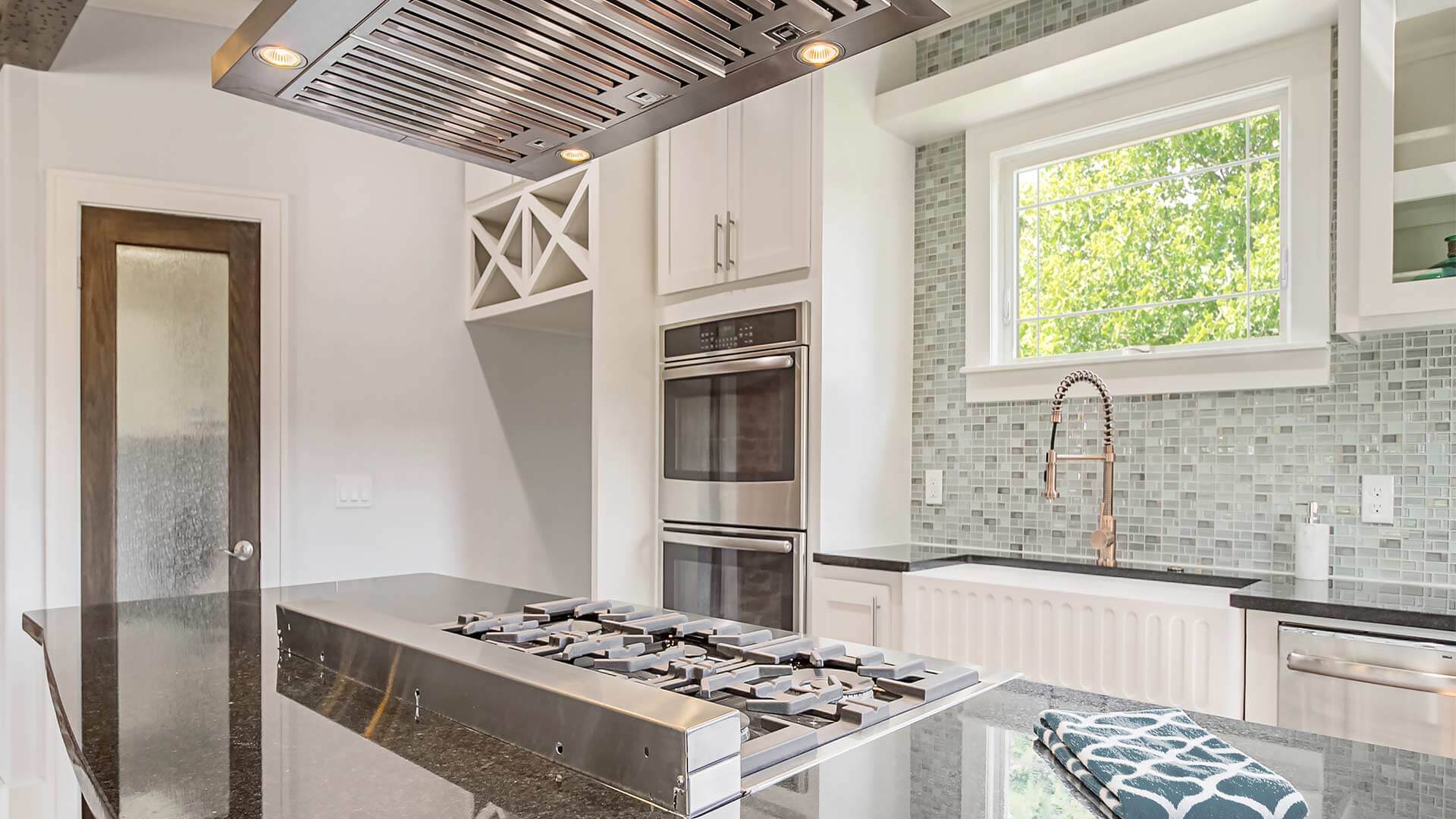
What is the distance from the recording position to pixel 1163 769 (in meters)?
0.83

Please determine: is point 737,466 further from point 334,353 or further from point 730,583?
point 334,353

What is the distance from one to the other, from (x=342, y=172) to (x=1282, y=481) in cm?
346

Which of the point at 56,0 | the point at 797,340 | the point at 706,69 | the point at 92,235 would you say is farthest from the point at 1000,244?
the point at 92,235

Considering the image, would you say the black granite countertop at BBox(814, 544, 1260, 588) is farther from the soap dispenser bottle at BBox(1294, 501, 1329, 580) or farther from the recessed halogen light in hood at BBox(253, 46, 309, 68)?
the recessed halogen light in hood at BBox(253, 46, 309, 68)

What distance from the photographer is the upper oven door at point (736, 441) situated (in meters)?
2.76

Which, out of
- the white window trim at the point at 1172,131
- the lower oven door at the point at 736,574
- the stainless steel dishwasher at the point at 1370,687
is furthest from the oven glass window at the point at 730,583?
the stainless steel dishwasher at the point at 1370,687

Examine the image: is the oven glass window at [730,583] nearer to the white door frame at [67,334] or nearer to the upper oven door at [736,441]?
the upper oven door at [736,441]

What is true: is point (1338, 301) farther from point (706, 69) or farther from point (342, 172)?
point (342, 172)

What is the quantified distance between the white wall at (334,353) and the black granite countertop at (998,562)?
1.89 meters

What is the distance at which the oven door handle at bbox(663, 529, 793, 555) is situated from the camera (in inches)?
109

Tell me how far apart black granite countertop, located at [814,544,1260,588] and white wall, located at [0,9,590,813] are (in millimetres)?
1889

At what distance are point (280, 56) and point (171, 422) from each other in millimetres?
2497

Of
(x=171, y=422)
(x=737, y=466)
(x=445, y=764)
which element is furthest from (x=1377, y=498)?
(x=171, y=422)

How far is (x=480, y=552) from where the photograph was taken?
394 centimetres
